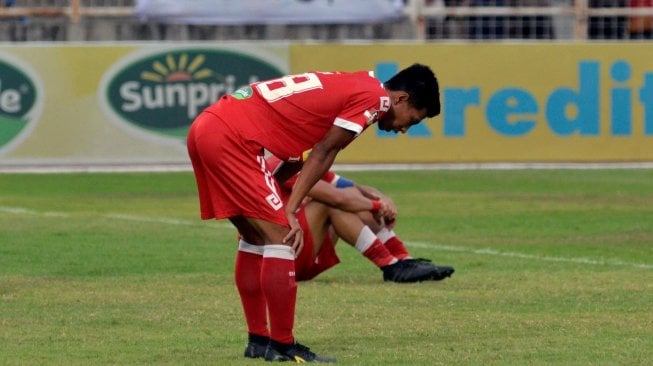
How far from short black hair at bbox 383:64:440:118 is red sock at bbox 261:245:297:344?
983mm

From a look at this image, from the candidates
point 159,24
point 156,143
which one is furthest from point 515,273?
point 159,24

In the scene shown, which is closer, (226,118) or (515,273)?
(226,118)

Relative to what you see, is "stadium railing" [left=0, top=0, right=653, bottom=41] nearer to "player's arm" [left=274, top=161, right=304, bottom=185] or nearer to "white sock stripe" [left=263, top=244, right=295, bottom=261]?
"player's arm" [left=274, top=161, right=304, bottom=185]

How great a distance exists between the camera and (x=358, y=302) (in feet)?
31.6

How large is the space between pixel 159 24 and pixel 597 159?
23.4 ft

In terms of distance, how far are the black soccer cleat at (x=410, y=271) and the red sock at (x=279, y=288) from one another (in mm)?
3294

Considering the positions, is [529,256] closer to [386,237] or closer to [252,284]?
[386,237]

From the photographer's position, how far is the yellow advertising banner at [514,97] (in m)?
22.0

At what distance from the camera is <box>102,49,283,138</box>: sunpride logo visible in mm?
21547

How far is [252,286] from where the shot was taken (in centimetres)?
775

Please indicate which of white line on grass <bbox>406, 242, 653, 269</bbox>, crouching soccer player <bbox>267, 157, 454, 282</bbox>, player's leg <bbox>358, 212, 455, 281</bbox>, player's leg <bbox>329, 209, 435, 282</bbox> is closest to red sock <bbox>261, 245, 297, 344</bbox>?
crouching soccer player <bbox>267, 157, 454, 282</bbox>

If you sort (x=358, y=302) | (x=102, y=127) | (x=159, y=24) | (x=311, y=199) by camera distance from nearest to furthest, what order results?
(x=358, y=302)
(x=311, y=199)
(x=102, y=127)
(x=159, y=24)

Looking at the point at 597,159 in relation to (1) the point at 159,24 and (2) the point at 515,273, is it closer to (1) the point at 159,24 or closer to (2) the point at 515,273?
(1) the point at 159,24

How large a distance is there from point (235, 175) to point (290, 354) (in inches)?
34.6
